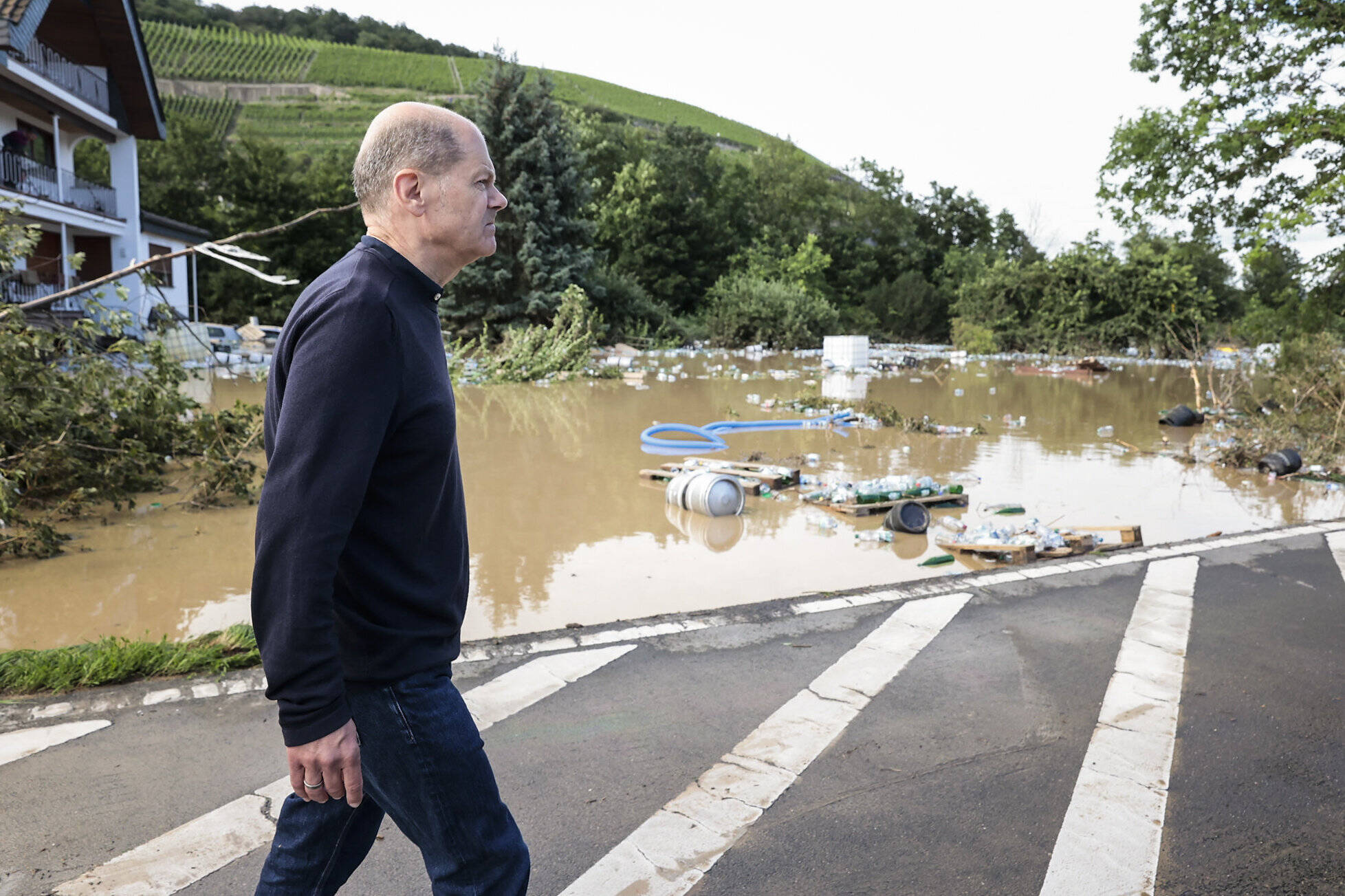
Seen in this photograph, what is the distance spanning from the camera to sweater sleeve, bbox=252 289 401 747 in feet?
5.49

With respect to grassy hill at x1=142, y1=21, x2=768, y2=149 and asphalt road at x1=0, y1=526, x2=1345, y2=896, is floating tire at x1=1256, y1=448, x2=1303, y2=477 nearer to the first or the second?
asphalt road at x1=0, y1=526, x2=1345, y2=896

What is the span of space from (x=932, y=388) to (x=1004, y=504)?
13.4 m

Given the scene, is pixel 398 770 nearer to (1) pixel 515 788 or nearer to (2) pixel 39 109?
(1) pixel 515 788

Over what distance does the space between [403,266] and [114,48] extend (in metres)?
27.1

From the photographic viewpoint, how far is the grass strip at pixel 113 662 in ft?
13.9

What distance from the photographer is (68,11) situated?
2245cm

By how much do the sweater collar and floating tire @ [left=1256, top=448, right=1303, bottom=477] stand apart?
1267cm

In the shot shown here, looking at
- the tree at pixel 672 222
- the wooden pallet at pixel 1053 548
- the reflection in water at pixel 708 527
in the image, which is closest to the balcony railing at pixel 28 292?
the reflection in water at pixel 708 527

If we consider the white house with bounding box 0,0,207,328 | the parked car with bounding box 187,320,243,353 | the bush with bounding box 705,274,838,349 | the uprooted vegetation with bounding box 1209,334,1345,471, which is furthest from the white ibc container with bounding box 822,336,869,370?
the white house with bounding box 0,0,207,328

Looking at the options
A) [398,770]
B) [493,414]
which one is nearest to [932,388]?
[493,414]

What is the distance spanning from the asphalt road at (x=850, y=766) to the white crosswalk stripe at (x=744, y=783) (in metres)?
0.02

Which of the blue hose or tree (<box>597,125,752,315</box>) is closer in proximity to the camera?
the blue hose

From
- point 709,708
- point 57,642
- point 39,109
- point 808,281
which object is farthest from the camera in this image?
point 808,281

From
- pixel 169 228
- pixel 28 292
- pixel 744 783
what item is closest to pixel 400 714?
pixel 744 783
